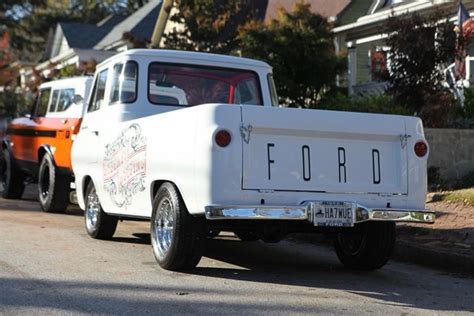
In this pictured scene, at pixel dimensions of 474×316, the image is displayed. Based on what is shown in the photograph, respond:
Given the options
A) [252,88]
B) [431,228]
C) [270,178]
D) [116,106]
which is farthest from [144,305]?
[431,228]

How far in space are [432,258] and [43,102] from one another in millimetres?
7807

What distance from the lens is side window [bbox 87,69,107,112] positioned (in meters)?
9.85

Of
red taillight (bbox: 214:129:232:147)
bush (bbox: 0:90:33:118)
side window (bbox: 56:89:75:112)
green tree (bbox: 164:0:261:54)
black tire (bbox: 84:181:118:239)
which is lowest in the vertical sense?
black tire (bbox: 84:181:118:239)

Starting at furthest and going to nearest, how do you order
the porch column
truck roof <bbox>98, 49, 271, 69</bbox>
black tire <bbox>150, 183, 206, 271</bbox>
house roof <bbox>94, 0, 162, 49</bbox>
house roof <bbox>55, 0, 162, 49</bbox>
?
house roof <bbox>55, 0, 162, 49</bbox> < house roof <bbox>94, 0, 162, 49</bbox> < the porch column < truck roof <bbox>98, 49, 271, 69</bbox> < black tire <bbox>150, 183, 206, 271</bbox>

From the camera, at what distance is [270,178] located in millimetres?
6922

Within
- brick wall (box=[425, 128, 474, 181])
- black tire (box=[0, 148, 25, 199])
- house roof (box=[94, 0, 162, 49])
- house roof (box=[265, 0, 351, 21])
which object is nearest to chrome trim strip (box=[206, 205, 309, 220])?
brick wall (box=[425, 128, 474, 181])

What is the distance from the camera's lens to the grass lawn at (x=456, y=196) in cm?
1112

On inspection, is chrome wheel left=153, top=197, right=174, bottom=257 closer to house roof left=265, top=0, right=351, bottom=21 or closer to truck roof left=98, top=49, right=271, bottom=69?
truck roof left=98, top=49, right=271, bottom=69

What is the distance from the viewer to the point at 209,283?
7117 millimetres

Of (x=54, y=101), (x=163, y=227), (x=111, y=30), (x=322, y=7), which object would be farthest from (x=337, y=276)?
(x=111, y=30)

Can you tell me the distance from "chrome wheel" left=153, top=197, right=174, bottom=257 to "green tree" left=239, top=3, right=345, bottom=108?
11.6 m

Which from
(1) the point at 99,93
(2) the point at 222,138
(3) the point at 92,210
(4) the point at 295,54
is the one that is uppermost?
(4) the point at 295,54

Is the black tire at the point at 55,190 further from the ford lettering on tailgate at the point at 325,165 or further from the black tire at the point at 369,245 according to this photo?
the ford lettering on tailgate at the point at 325,165

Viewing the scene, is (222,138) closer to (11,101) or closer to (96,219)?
(96,219)
